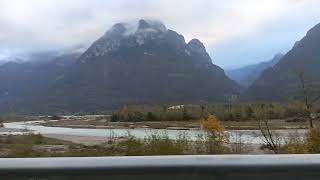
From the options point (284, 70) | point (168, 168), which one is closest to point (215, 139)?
point (168, 168)

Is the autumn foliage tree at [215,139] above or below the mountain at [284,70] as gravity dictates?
below

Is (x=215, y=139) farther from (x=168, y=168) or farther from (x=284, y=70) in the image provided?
(x=284, y=70)

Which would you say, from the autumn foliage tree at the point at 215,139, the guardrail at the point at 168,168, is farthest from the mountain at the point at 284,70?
the guardrail at the point at 168,168

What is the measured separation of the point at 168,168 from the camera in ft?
8.44

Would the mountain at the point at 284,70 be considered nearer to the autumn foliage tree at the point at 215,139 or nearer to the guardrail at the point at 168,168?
the autumn foliage tree at the point at 215,139

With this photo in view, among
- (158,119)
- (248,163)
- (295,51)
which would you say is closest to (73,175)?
(248,163)

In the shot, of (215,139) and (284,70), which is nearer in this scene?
(215,139)

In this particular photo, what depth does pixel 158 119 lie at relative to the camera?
10000 cm

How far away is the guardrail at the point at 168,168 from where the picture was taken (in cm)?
254

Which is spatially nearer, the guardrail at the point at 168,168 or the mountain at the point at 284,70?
the guardrail at the point at 168,168

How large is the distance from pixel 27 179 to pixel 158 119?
97.5 metres

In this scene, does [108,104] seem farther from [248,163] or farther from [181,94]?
[248,163]

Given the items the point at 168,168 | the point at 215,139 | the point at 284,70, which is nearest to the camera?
the point at 168,168

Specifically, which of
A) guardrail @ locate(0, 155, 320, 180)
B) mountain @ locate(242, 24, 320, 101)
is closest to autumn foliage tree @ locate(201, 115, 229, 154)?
guardrail @ locate(0, 155, 320, 180)
